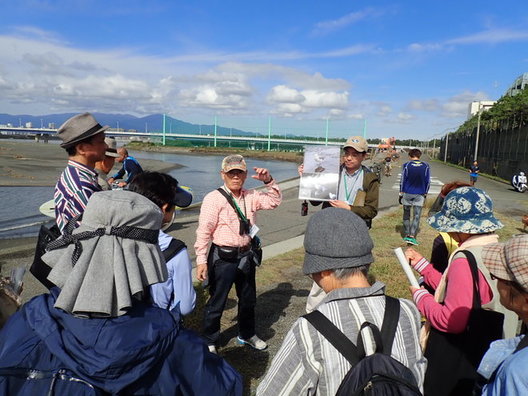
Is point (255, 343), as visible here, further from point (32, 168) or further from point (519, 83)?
point (519, 83)

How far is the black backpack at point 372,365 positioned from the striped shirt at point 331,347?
0.02m

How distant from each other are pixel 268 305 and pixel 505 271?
3.69m

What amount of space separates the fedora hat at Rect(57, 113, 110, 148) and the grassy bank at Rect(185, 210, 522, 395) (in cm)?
225

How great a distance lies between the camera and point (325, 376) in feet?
4.52

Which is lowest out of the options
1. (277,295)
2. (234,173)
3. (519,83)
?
(277,295)

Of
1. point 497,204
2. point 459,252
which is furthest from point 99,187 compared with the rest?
point 497,204

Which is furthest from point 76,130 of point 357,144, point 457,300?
point 457,300

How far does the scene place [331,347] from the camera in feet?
4.49

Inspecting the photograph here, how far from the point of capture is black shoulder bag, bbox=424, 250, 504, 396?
2068 millimetres

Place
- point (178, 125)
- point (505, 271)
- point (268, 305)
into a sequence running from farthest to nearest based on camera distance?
point (178, 125), point (268, 305), point (505, 271)

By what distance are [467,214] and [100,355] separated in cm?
212

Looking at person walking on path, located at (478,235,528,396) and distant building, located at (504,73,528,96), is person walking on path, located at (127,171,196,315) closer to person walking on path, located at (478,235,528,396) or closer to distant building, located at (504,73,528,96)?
person walking on path, located at (478,235,528,396)

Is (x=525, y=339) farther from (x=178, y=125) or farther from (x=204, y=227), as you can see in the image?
(x=178, y=125)

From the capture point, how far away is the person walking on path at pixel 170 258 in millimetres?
2138
